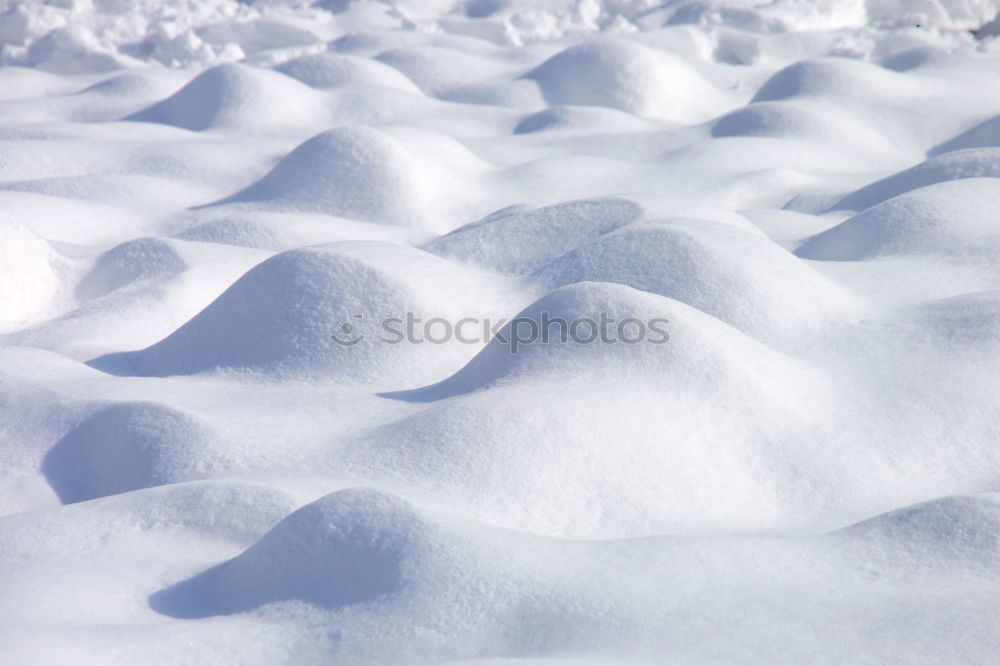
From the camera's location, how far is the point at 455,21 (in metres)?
6.44

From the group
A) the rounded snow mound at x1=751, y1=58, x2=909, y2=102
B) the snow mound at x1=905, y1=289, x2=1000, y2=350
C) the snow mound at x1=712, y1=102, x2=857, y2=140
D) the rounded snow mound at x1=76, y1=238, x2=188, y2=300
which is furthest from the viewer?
the rounded snow mound at x1=751, y1=58, x2=909, y2=102

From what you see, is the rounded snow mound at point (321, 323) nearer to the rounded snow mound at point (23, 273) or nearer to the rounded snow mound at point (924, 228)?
the rounded snow mound at point (23, 273)

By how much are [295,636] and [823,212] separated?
2723 mm

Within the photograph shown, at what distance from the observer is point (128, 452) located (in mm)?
1950

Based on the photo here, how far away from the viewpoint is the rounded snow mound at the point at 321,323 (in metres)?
2.30

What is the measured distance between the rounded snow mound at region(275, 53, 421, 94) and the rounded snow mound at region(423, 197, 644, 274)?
230cm

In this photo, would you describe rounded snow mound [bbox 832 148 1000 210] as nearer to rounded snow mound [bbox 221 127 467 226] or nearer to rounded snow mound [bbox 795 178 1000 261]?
rounded snow mound [bbox 795 178 1000 261]

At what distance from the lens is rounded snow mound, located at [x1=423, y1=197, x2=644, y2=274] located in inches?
113

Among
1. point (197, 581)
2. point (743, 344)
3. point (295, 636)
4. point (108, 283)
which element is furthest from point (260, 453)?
point (108, 283)

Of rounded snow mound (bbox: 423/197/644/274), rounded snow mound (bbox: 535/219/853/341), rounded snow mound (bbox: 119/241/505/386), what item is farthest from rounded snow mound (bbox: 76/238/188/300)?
rounded snow mound (bbox: 535/219/853/341)

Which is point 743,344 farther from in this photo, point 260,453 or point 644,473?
point 260,453

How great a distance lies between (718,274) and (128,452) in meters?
1.43

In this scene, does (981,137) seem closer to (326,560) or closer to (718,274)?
(718,274)

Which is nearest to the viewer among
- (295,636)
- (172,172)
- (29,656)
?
(29,656)
